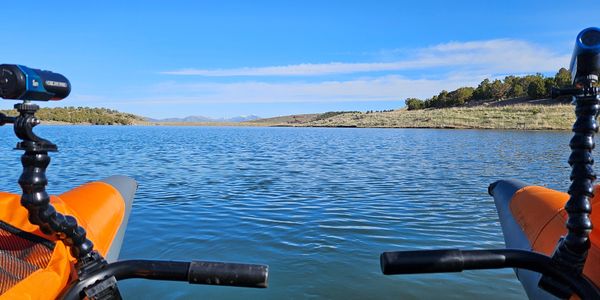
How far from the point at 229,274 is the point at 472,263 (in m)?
1.22

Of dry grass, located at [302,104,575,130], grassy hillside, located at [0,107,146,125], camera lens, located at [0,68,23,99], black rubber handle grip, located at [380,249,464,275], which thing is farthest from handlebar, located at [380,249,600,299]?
grassy hillside, located at [0,107,146,125]

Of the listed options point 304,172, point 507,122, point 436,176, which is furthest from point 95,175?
point 507,122

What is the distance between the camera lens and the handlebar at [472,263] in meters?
2.36

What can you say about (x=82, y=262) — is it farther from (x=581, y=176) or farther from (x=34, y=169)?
(x=581, y=176)

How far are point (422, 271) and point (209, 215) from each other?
6760mm

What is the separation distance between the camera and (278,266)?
5.86 m

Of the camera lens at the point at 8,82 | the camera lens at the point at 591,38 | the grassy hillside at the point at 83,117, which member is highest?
the grassy hillside at the point at 83,117

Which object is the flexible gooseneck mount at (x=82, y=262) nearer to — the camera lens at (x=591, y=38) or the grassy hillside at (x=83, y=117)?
the camera lens at (x=591, y=38)

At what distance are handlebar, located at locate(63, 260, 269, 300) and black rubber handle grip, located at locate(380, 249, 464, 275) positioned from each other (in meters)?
0.61

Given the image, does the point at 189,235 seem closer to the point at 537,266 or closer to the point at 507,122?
the point at 537,266

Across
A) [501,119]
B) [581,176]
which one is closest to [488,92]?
[501,119]

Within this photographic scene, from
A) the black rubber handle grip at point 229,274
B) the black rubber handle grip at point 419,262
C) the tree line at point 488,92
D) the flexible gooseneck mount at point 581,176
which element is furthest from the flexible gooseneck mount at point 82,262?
the tree line at point 488,92

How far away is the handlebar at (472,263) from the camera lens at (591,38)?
42.5 inches

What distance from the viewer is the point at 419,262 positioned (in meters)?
2.37
